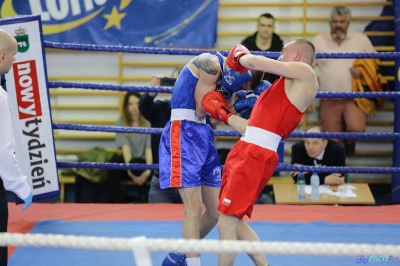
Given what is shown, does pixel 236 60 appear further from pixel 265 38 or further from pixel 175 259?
pixel 265 38

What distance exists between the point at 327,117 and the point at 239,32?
1.30 metres

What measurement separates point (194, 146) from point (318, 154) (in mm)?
2157

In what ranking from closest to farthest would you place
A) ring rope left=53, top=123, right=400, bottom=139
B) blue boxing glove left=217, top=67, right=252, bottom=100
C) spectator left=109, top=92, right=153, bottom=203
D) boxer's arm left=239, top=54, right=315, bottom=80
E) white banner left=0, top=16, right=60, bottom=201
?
boxer's arm left=239, top=54, right=315, bottom=80
blue boxing glove left=217, top=67, right=252, bottom=100
white banner left=0, top=16, right=60, bottom=201
ring rope left=53, top=123, right=400, bottom=139
spectator left=109, top=92, right=153, bottom=203

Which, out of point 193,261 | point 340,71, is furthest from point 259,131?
point 340,71

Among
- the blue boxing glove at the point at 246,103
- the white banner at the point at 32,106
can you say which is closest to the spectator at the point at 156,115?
the white banner at the point at 32,106

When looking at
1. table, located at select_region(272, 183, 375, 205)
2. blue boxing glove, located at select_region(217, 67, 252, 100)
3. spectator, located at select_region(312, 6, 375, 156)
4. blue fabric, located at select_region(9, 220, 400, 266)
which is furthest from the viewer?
spectator, located at select_region(312, 6, 375, 156)

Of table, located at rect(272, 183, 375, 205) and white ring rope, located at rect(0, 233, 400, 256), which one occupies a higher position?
white ring rope, located at rect(0, 233, 400, 256)

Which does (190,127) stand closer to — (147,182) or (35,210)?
(35,210)

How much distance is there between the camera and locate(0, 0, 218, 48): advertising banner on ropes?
21.2 ft

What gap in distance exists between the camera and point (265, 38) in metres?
6.12

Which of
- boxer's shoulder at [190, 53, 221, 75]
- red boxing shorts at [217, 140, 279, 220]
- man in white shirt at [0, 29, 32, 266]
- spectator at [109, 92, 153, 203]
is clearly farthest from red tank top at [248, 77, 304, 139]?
spectator at [109, 92, 153, 203]

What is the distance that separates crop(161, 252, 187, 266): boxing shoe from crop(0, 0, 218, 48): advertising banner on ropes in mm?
3498

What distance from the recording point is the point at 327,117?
6.25m

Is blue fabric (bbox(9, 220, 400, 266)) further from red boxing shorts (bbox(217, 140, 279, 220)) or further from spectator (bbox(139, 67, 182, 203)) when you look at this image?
spectator (bbox(139, 67, 182, 203))
